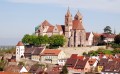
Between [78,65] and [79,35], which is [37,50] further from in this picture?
[78,65]

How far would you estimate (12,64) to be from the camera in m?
73.9

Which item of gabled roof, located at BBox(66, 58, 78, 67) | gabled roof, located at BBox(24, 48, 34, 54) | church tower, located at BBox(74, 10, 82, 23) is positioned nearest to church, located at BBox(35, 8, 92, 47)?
church tower, located at BBox(74, 10, 82, 23)

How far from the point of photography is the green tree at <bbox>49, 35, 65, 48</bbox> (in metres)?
82.2

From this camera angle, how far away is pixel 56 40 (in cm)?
8206

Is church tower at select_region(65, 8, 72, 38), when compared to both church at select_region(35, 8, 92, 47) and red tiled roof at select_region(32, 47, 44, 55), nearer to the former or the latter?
church at select_region(35, 8, 92, 47)

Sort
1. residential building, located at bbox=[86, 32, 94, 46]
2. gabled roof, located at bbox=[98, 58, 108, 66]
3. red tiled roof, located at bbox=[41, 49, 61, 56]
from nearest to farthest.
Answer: gabled roof, located at bbox=[98, 58, 108, 66]
red tiled roof, located at bbox=[41, 49, 61, 56]
residential building, located at bbox=[86, 32, 94, 46]

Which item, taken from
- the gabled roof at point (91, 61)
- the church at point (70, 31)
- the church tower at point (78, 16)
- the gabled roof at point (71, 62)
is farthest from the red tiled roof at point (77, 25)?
the gabled roof at point (71, 62)

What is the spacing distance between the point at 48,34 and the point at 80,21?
23.2ft

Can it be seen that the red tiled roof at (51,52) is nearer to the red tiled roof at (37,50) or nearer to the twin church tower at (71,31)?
the red tiled roof at (37,50)

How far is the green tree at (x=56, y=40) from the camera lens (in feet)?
270

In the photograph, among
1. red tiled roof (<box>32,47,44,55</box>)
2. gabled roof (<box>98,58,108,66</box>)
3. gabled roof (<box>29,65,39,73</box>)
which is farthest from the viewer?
red tiled roof (<box>32,47,44,55</box>)

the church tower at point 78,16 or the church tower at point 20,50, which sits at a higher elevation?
the church tower at point 78,16

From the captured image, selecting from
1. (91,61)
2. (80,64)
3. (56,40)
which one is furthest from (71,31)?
(80,64)

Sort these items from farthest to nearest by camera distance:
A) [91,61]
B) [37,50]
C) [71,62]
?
1. [37,50]
2. [91,61]
3. [71,62]
